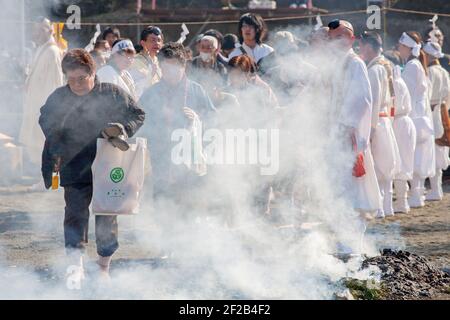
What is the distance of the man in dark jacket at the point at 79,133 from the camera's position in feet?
22.7

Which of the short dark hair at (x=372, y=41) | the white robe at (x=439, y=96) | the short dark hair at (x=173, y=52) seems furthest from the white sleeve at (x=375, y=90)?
the white robe at (x=439, y=96)

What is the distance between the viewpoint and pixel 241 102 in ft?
30.5

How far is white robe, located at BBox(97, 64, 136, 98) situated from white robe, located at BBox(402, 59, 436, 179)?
387 centimetres

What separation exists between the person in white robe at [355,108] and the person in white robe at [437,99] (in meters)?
4.41

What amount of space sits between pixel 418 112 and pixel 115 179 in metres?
5.76

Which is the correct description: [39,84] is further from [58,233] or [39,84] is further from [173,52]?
[173,52]

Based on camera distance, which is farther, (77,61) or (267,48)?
(267,48)

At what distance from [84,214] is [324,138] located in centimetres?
242

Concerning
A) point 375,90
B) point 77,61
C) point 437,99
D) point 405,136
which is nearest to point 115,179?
point 77,61

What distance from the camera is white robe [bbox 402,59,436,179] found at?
450 inches

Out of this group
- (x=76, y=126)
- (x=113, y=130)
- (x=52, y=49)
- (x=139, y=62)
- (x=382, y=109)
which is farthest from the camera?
(x=52, y=49)

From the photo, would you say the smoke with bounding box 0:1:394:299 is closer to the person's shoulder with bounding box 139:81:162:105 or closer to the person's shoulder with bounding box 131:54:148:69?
the person's shoulder with bounding box 131:54:148:69

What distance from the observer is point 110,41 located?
11.5m
